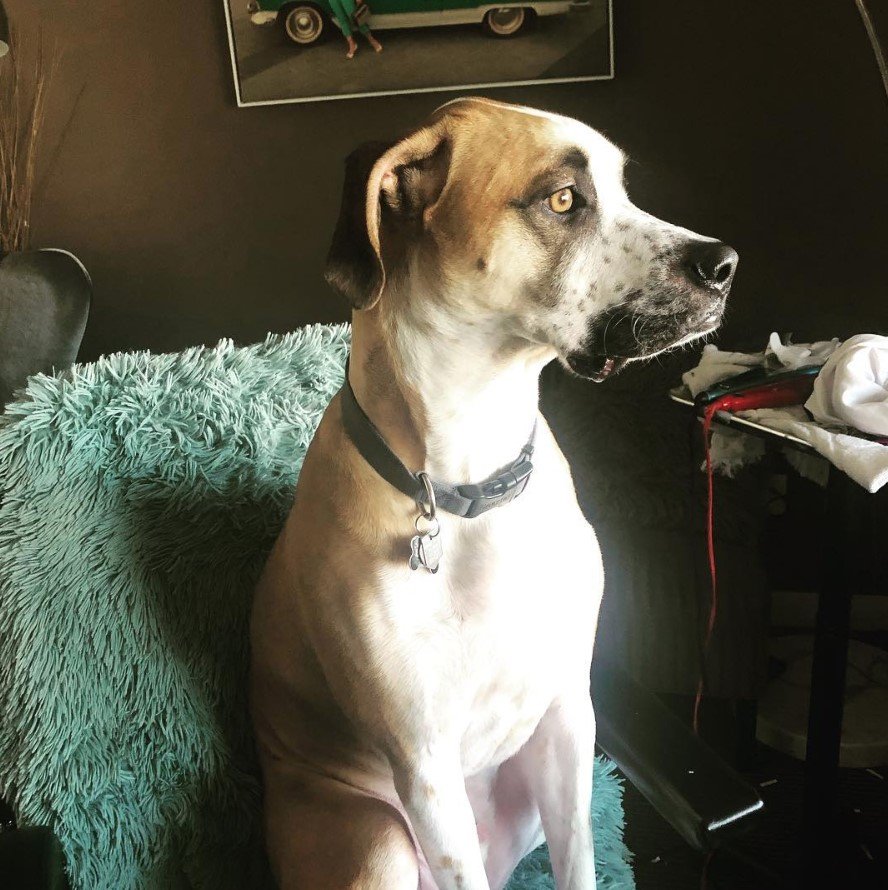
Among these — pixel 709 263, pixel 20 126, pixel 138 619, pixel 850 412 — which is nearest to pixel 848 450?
pixel 850 412

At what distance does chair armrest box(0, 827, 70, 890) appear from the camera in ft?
2.57

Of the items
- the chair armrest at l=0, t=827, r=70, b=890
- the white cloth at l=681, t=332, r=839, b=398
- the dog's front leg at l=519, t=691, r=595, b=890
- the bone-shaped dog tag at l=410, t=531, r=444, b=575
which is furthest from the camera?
the white cloth at l=681, t=332, r=839, b=398

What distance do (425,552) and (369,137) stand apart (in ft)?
5.24

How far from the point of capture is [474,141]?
899 millimetres

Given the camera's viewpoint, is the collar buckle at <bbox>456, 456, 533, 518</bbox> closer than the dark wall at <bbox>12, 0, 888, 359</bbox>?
Yes

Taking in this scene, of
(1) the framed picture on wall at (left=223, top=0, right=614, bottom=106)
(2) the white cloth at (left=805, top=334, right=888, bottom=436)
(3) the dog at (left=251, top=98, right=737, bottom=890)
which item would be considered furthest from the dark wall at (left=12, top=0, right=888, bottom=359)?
(3) the dog at (left=251, top=98, right=737, bottom=890)

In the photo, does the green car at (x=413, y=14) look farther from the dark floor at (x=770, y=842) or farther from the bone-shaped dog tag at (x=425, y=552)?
the dark floor at (x=770, y=842)

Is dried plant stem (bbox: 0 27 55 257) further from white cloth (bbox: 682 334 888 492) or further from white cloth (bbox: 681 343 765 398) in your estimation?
white cloth (bbox: 682 334 888 492)

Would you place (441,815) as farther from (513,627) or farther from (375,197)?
(375,197)

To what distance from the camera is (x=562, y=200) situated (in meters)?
0.90

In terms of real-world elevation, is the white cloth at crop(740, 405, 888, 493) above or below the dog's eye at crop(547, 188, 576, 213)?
below

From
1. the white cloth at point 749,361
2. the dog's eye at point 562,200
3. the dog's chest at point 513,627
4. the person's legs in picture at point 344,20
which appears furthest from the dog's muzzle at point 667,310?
the person's legs in picture at point 344,20

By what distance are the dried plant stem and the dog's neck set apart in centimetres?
149

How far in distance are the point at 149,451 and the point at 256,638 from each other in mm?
267
